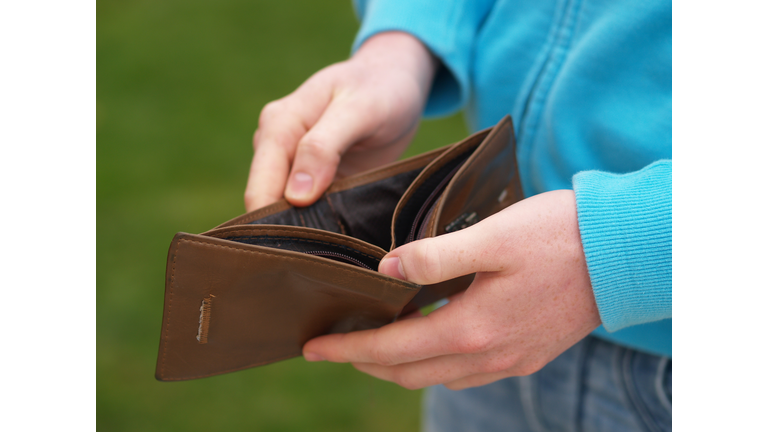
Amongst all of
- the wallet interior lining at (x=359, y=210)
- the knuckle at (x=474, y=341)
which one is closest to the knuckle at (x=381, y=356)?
the knuckle at (x=474, y=341)

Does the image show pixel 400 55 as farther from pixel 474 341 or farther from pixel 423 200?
pixel 474 341

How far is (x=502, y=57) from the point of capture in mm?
1240

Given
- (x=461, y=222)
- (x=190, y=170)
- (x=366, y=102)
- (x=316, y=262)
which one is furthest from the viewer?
(x=190, y=170)

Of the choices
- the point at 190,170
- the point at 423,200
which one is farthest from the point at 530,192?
the point at 190,170

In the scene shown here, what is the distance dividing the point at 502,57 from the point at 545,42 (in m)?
0.10

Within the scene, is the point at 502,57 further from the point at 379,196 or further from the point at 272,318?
the point at 272,318

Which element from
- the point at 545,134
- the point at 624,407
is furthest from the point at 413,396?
the point at 545,134

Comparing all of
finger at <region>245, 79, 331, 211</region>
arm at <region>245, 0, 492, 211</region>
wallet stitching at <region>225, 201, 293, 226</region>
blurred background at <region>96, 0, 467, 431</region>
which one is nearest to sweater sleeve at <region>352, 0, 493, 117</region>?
arm at <region>245, 0, 492, 211</region>

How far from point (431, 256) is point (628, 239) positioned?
1.02ft

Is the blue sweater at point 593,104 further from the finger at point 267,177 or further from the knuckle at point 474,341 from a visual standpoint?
the finger at point 267,177

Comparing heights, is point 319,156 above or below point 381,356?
above

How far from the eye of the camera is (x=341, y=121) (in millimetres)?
1134

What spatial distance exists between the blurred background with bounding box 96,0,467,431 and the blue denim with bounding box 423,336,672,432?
69 cm

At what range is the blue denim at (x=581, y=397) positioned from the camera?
113 cm
